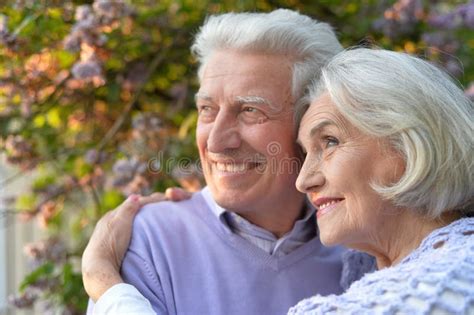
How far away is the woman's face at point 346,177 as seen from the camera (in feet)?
6.22

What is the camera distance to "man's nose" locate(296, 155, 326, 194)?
199cm

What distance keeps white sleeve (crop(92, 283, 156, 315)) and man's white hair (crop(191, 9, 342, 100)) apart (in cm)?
81

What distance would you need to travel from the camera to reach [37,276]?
2.65 m

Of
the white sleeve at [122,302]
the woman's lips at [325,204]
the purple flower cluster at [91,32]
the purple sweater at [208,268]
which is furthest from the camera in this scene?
the purple flower cluster at [91,32]

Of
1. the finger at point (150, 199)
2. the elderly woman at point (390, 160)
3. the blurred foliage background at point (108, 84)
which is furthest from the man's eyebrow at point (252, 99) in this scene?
the blurred foliage background at point (108, 84)

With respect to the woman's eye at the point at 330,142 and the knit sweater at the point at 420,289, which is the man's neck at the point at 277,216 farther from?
the knit sweater at the point at 420,289

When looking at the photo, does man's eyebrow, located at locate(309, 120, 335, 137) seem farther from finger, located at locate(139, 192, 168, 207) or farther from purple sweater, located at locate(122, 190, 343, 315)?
finger, located at locate(139, 192, 168, 207)

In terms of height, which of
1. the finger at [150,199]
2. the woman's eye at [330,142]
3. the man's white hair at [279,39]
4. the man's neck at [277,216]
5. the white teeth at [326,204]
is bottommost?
the man's neck at [277,216]

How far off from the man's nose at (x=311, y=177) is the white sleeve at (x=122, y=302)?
550 millimetres

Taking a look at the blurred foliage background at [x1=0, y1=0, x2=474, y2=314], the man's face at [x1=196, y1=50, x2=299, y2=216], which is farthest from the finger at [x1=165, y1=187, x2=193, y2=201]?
the blurred foliage background at [x1=0, y1=0, x2=474, y2=314]

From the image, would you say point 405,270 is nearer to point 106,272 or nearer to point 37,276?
point 106,272

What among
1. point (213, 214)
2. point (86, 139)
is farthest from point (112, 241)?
point (86, 139)

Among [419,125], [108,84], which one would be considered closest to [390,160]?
[419,125]

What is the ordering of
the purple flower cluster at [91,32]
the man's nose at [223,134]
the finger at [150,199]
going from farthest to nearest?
the purple flower cluster at [91,32] → the finger at [150,199] → the man's nose at [223,134]
